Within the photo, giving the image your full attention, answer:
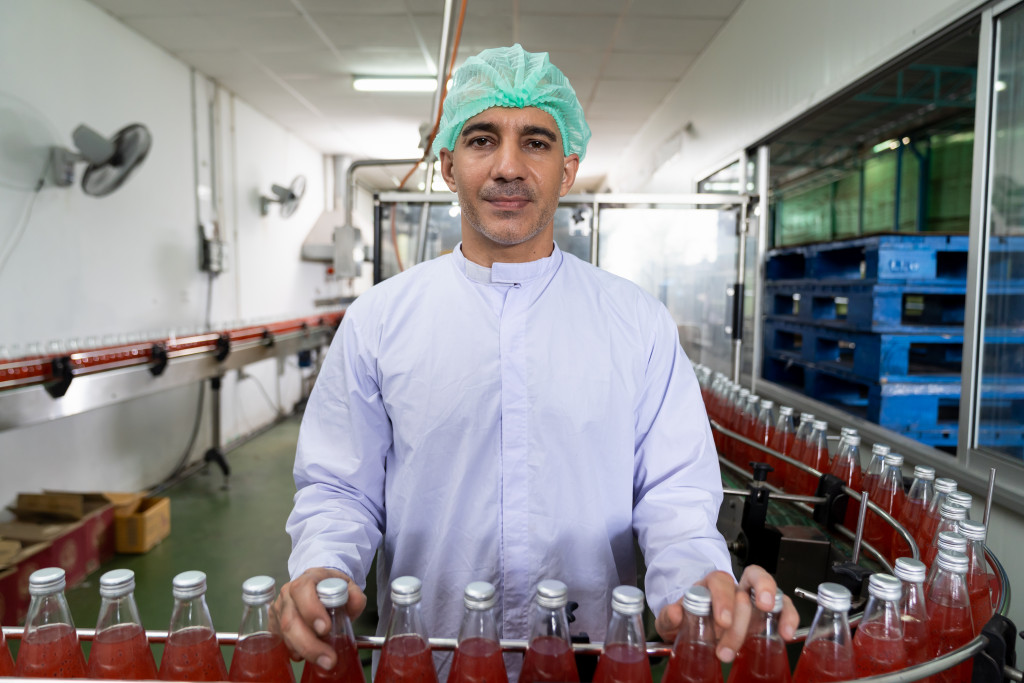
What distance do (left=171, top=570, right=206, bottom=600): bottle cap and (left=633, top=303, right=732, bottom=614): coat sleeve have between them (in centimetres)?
57

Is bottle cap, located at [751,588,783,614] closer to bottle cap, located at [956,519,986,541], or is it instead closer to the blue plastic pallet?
bottle cap, located at [956,519,986,541]

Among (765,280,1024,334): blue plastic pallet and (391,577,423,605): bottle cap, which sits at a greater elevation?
(765,280,1024,334): blue plastic pallet

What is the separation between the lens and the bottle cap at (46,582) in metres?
0.69

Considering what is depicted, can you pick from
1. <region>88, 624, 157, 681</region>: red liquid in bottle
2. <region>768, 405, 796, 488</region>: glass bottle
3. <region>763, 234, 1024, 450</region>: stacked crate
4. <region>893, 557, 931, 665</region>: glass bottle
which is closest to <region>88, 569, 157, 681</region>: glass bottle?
<region>88, 624, 157, 681</region>: red liquid in bottle

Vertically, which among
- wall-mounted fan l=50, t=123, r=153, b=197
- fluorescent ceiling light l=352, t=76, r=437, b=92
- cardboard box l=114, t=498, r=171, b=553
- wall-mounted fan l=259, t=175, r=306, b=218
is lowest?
cardboard box l=114, t=498, r=171, b=553

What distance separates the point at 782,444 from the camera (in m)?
1.82

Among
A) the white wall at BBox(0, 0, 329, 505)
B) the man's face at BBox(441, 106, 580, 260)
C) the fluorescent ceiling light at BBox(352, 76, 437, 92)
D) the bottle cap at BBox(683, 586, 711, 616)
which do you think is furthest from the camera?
the fluorescent ceiling light at BBox(352, 76, 437, 92)

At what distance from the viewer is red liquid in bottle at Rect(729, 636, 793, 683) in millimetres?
695

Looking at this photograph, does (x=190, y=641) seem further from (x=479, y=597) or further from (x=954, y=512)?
(x=954, y=512)

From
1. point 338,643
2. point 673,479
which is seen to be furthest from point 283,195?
point 338,643

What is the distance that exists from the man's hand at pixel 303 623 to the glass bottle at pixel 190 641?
3.2 inches

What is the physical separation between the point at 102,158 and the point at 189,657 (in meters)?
3.10

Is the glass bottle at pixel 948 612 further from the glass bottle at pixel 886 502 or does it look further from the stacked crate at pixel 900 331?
the stacked crate at pixel 900 331

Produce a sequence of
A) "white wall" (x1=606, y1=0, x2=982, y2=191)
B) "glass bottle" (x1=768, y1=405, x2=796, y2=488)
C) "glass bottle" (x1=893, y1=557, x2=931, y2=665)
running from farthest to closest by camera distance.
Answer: "white wall" (x1=606, y1=0, x2=982, y2=191), "glass bottle" (x1=768, y1=405, x2=796, y2=488), "glass bottle" (x1=893, y1=557, x2=931, y2=665)
